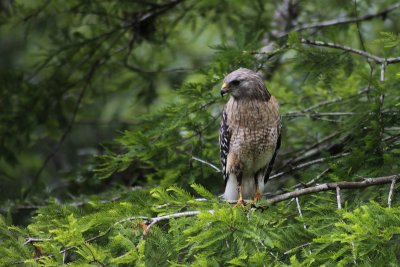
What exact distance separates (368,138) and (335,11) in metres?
3.82

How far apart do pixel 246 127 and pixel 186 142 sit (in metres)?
0.53

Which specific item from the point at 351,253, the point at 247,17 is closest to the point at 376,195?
the point at 351,253

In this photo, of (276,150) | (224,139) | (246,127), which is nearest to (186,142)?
(224,139)

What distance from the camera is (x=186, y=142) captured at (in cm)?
587

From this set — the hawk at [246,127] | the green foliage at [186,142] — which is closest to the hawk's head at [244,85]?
the hawk at [246,127]

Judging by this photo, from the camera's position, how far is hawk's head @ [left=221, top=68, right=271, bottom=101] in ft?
18.2

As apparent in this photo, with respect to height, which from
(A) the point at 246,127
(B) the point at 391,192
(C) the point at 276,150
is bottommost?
(C) the point at 276,150

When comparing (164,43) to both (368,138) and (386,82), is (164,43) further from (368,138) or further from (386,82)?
(368,138)

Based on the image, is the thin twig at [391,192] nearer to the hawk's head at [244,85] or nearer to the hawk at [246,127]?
the hawk at [246,127]

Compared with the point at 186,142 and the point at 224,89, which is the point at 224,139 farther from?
the point at 224,89

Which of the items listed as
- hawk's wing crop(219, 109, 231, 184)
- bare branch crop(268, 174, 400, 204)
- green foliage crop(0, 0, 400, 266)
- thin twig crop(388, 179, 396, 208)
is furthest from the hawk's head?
thin twig crop(388, 179, 396, 208)

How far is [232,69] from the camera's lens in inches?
226

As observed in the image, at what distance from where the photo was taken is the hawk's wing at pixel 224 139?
19.1 feet

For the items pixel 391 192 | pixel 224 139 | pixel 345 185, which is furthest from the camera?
pixel 224 139
